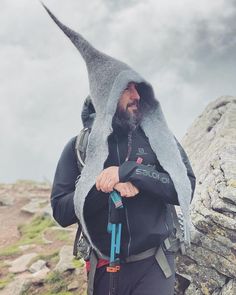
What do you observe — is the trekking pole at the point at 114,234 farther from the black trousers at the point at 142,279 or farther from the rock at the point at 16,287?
the rock at the point at 16,287

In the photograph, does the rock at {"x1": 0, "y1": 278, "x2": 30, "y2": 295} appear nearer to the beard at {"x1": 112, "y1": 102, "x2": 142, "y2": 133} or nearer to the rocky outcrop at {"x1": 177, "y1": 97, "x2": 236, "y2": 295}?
the rocky outcrop at {"x1": 177, "y1": 97, "x2": 236, "y2": 295}

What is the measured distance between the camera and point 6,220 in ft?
62.3

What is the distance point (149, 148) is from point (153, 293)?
1537mm

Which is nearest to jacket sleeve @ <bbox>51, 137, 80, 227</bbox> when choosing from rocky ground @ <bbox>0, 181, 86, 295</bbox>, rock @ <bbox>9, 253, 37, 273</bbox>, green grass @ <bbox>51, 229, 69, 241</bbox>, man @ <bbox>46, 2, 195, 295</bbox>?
man @ <bbox>46, 2, 195, 295</bbox>

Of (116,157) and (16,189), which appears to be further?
(16,189)

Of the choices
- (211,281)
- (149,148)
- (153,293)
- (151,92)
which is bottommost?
(211,281)

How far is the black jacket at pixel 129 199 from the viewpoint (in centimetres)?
429

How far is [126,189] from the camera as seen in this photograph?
4.20 meters

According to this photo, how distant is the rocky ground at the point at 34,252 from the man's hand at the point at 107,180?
568 cm

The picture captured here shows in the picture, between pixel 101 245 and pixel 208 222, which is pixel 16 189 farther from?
pixel 101 245

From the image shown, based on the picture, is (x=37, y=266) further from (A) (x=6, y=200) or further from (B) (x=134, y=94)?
(A) (x=6, y=200)

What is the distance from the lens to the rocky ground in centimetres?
977

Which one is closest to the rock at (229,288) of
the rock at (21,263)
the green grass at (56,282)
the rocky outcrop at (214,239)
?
the rocky outcrop at (214,239)

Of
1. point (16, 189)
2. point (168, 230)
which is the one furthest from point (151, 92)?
point (16, 189)
